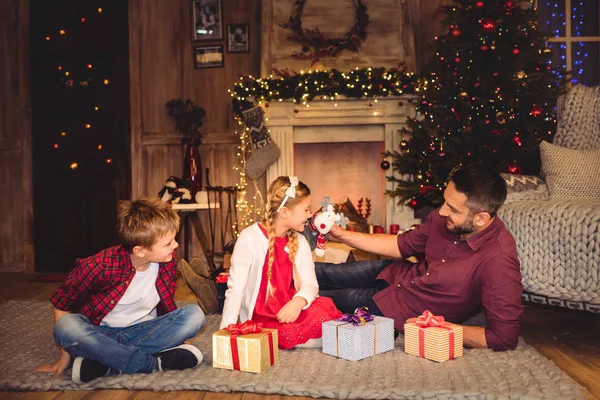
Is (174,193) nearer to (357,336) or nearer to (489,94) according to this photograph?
(489,94)

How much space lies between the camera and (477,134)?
A: 14.2ft

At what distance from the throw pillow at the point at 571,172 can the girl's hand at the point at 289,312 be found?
172 cm

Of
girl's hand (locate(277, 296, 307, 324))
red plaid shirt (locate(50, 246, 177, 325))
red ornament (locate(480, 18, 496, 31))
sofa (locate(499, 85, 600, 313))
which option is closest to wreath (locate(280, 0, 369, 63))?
red ornament (locate(480, 18, 496, 31))

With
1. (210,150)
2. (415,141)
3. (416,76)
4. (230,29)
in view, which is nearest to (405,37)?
(416,76)

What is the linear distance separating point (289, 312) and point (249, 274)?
0.25m

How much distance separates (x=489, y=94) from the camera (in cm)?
427

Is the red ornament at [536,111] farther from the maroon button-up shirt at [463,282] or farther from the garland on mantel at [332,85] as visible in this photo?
the maroon button-up shirt at [463,282]

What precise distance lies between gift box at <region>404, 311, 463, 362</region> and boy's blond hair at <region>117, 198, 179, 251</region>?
1033 mm

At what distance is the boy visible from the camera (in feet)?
7.42

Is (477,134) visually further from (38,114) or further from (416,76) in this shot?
Result: (38,114)

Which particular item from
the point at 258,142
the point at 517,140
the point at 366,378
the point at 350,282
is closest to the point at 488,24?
the point at 517,140

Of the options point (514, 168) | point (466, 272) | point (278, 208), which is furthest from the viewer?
point (514, 168)

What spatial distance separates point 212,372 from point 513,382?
3.49 ft

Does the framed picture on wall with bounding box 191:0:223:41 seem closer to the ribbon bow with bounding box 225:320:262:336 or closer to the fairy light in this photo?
the fairy light
